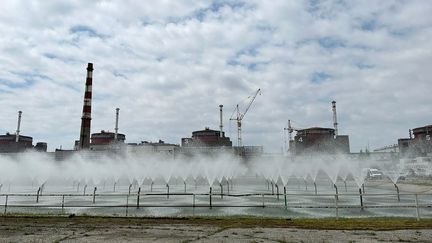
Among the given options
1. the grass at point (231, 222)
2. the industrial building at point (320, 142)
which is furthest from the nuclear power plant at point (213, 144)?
the grass at point (231, 222)

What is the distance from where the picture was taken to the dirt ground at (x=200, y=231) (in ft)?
38.8

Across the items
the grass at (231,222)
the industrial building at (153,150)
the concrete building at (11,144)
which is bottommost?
the grass at (231,222)

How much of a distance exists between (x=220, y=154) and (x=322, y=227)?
106 meters

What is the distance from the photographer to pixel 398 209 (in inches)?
957

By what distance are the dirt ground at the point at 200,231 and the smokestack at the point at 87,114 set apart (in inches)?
2921

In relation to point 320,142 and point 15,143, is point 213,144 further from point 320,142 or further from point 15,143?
point 15,143

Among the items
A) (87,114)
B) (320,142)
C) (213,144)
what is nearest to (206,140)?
(213,144)

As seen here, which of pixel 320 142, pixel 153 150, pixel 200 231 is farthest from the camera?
pixel 320 142

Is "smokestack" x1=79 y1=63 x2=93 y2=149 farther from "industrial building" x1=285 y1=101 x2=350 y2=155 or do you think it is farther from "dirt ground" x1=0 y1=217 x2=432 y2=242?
"industrial building" x1=285 y1=101 x2=350 y2=155

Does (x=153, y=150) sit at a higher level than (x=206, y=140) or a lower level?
lower

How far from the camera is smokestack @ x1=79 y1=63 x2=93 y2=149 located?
86625mm

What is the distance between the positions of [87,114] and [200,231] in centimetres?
8238

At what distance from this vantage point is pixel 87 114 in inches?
3455

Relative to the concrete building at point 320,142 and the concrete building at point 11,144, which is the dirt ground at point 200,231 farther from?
the concrete building at point 11,144
